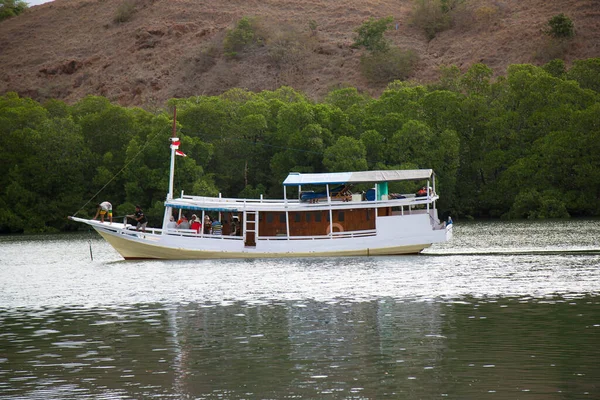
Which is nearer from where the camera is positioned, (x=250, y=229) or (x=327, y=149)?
(x=250, y=229)

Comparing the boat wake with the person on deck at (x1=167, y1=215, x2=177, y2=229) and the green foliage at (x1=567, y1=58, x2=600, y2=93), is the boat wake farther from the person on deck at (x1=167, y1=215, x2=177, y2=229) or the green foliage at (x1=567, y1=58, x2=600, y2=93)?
the green foliage at (x1=567, y1=58, x2=600, y2=93)

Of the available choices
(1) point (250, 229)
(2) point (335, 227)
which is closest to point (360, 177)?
(2) point (335, 227)

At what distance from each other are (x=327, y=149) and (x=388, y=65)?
227ft

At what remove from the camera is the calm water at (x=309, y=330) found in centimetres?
2370

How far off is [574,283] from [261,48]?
15363 cm

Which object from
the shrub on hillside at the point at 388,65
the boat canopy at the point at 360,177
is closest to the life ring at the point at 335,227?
the boat canopy at the point at 360,177

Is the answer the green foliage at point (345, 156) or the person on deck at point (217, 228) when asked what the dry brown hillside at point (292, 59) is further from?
the person on deck at point (217, 228)

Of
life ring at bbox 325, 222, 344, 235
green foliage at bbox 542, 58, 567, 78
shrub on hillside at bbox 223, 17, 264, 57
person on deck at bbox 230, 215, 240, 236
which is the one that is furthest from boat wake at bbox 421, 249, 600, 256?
shrub on hillside at bbox 223, 17, 264, 57

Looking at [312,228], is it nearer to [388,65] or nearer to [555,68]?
Answer: [555,68]

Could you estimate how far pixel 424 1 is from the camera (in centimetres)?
19900

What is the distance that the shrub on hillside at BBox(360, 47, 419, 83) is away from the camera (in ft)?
556

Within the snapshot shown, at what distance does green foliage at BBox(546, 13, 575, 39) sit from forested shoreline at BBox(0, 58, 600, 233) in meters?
43.1

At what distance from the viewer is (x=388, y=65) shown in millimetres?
170625

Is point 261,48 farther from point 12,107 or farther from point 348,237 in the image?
point 348,237
